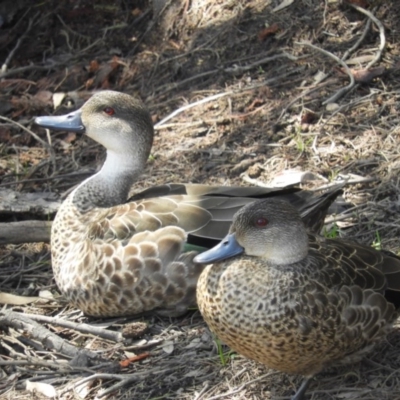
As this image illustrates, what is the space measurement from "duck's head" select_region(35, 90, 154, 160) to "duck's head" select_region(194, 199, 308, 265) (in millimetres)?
1472

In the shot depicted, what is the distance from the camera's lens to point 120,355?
14.0 ft

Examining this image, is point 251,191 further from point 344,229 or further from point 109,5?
point 109,5

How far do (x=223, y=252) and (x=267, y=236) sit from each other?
0.67 feet

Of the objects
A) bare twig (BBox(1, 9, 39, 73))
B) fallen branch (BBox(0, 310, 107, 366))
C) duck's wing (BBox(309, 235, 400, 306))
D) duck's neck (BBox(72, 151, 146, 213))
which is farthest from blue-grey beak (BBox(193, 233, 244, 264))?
bare twig (BBox(1, 9, 39, 73))

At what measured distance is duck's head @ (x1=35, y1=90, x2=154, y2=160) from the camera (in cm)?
502

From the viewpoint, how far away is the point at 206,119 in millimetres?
6152

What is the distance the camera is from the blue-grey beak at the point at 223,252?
3723mm

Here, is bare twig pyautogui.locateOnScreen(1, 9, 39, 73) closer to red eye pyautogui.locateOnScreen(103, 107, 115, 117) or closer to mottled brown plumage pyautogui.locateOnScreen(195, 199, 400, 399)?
red eye pyautogui.locateOnScreen(103, 107, 115, 117)

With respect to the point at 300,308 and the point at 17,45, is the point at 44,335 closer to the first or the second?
the point at 300,308

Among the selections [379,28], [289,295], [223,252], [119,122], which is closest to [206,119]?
[119,122]

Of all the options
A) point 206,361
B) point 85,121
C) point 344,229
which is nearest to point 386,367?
point 206,361

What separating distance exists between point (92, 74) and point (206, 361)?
3522 mm

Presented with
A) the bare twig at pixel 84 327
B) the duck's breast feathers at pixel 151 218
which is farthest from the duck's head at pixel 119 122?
the bare twig at pixel 84 327

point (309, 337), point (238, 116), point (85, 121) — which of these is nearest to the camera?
point (309, 337)
